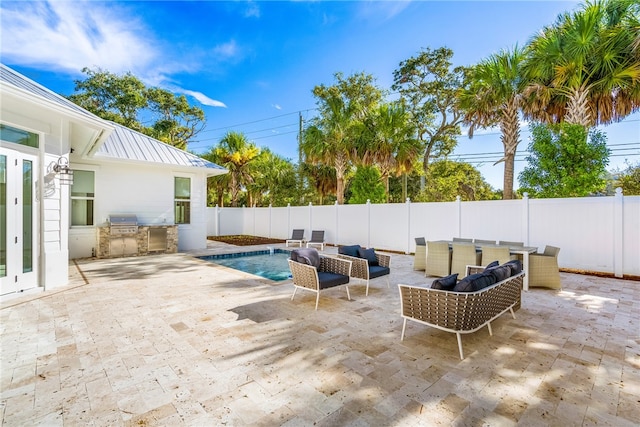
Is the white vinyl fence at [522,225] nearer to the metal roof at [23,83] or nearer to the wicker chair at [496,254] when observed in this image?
the wicker chair at [496,254]

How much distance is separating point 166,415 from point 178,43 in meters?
14.6

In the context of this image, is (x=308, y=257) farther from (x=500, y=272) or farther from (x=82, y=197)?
(x=82, y=197)

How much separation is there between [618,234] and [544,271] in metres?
2.77

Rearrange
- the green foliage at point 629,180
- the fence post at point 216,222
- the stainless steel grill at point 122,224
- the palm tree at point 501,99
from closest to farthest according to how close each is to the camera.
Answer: the palm tree at point 501,99 < the stainless steel grill at point 122,224 < the green foliage at point 629,180 < the fence post at point 216,222

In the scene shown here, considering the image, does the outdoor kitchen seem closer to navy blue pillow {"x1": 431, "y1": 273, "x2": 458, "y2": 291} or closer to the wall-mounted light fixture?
the wall-mounted light fixture

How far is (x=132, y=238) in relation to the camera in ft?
34.1

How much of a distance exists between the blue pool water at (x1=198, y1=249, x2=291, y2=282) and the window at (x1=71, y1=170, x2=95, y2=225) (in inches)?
161

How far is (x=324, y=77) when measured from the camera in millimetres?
17531

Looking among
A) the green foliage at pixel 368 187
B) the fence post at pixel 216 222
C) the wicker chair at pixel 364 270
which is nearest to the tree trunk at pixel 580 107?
the green foliage at pixel 368 187

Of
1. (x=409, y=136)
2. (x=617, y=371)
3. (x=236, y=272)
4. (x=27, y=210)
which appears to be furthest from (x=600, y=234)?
(x=27, y=210)

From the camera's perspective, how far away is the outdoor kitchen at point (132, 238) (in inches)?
391

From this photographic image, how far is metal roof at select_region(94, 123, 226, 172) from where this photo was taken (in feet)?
33.6

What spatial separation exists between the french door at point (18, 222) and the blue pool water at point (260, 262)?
4.51 m

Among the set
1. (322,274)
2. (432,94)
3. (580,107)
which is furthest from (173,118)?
(580,107)
